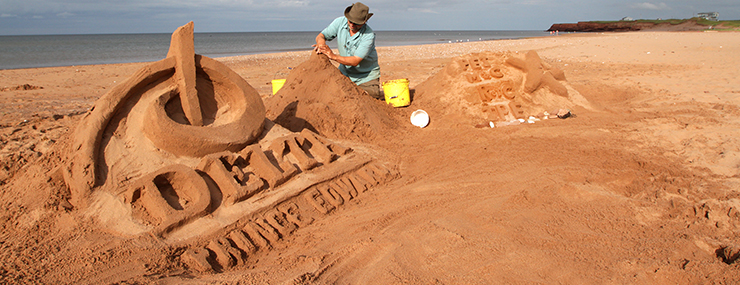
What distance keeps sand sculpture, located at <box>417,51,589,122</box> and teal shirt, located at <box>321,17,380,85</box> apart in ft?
3.33

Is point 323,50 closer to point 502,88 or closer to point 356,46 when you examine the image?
point 356,46

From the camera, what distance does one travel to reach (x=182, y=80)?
329 centimetres

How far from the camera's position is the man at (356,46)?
510 cm

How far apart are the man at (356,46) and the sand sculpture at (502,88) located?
0.97 meters

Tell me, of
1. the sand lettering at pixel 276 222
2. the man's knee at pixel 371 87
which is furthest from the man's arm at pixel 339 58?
the sand lettering at pixel 276 222

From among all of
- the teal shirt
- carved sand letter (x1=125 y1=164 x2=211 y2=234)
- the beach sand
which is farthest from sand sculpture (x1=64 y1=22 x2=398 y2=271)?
the teal shirt

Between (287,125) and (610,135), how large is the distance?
143 inches

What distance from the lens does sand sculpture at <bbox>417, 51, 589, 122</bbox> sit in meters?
5.57

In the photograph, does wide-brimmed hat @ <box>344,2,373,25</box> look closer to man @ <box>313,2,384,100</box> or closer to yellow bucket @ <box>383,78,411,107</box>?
man @ <box>313,2,384,100</box>

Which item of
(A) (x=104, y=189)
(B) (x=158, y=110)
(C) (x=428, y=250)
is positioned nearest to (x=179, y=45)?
(B) (x=158, y=110)

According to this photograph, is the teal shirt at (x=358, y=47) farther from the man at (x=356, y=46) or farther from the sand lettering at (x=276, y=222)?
the sand lettering at (x=276, y=222)

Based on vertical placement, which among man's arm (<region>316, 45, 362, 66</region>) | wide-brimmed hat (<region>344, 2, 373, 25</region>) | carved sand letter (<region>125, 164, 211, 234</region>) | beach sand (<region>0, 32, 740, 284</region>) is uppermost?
wide-brimmed hat (<region>344, 2, 373, 25</region>)

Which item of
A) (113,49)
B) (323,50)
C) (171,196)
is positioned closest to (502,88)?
(323,50)

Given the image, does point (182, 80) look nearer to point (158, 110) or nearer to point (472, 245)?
point (158, 110)
